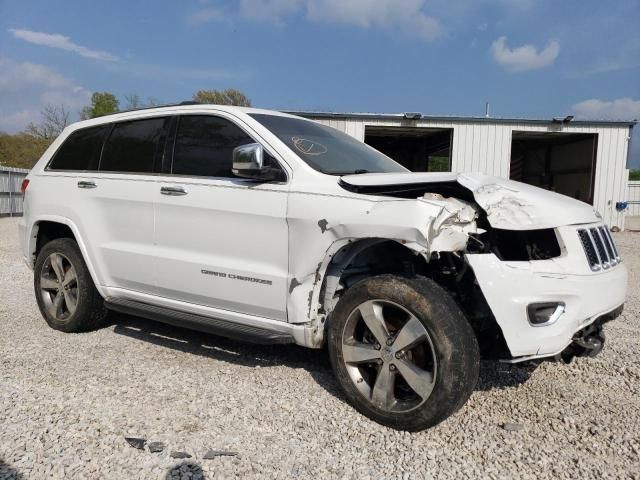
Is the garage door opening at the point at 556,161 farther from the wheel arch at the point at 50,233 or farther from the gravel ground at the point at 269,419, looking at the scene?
the wheel arch at the point at 50,233

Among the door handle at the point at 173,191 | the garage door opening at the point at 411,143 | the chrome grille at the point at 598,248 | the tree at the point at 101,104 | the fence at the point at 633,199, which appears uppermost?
the tree at the point at 101,104

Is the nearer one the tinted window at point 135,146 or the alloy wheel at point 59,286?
the tinted window at point 135,146

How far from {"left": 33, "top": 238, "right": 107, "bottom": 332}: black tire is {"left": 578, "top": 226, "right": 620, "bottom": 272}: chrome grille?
3788mm

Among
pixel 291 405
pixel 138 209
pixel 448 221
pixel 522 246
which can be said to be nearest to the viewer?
pixel 448 221

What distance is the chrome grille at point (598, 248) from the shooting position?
278 centimetres

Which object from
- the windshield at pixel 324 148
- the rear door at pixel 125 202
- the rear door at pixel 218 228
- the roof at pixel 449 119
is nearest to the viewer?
the rear door at pixel 218 228

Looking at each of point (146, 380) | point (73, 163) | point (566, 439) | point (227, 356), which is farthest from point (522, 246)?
point (73, 163)

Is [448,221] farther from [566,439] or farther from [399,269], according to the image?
[566,439]

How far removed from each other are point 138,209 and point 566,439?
127 inches

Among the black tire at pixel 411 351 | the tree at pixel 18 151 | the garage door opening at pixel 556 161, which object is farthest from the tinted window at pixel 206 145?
the tree at pixel 18 151

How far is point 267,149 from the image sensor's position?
10.9 ft

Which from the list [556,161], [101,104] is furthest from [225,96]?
[556,161]

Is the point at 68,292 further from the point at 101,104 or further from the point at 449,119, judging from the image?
the point at 101,104

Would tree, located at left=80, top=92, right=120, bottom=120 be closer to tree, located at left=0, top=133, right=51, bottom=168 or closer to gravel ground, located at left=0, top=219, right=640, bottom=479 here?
tree, located at left=0, top=133, right=51, bottom=168
